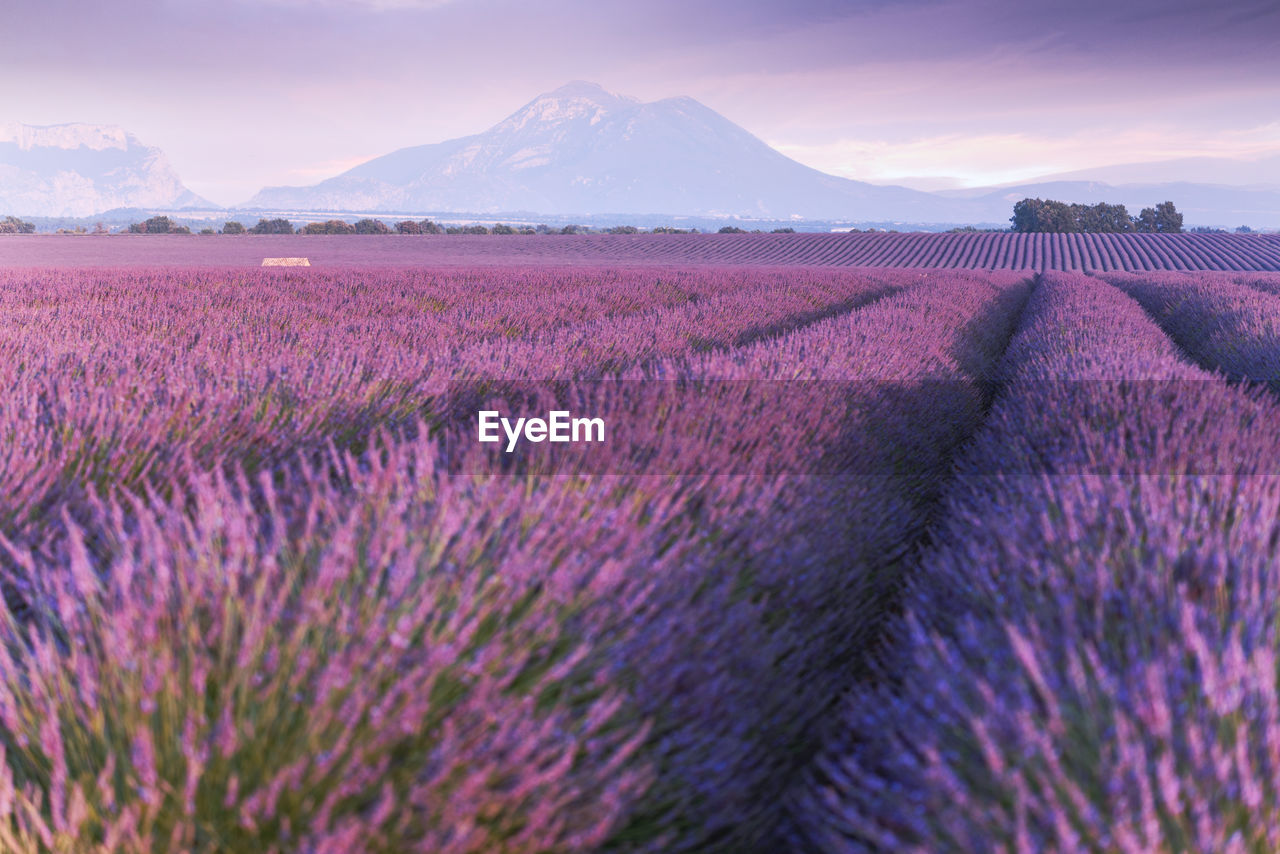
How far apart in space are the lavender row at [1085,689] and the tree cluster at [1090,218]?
6792 centimetres

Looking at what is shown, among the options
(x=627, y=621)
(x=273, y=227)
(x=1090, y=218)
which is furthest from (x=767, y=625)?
(x=1090, y=218)

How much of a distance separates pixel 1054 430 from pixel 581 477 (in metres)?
2.12

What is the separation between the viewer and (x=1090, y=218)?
206ft

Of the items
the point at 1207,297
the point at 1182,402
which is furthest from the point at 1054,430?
the point at 1207,297

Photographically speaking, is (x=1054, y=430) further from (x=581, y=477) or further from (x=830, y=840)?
(x=830, y=840)

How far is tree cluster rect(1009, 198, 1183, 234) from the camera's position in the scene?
6147 cm

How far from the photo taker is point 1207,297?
32.6ft

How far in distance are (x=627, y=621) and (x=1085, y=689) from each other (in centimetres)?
82

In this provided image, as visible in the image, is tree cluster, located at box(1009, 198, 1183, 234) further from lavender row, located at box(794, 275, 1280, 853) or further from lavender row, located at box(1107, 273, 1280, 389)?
lavender row, located at box(794, 275, 1280, 853)

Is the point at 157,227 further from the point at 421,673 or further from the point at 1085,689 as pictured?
the point at 1085,689

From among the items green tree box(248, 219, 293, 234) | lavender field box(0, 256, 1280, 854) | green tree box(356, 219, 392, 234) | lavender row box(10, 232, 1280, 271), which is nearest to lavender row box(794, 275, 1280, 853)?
lavender field box(0, 256, 1280, 854)

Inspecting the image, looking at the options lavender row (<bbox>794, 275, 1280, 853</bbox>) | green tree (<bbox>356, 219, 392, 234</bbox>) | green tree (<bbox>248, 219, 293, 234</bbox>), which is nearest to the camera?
lavender row (<bbox>794, 275, 1280, 853</bbox>)

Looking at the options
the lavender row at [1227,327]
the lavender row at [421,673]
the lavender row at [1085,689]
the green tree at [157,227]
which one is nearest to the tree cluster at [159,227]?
the green tree at [157,227]

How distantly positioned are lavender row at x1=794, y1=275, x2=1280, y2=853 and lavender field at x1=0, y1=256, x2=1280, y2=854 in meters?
0.01
